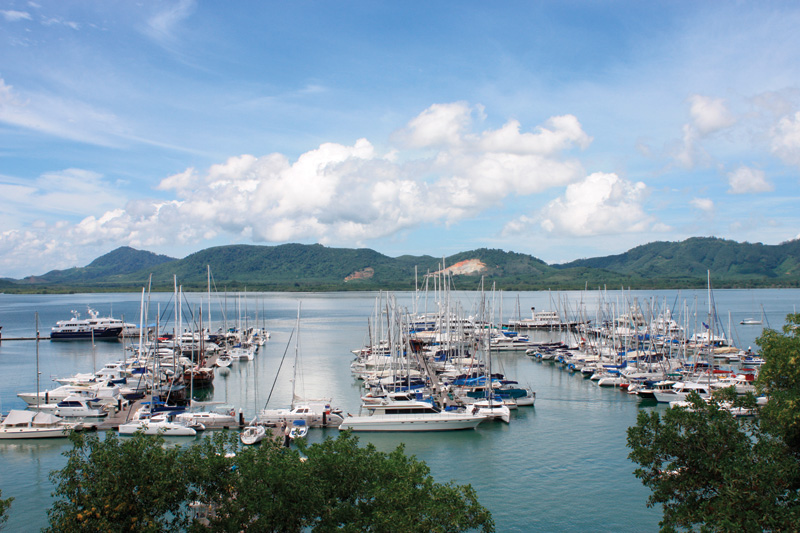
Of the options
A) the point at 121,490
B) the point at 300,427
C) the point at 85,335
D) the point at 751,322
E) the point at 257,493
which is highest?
the point at 121,490

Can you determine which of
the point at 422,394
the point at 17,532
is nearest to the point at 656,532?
the point at 422,394

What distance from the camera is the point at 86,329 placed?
9650 centimetres

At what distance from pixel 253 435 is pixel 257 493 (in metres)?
18.4

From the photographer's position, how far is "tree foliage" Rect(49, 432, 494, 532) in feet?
48.4

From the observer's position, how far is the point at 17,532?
76.5 ft

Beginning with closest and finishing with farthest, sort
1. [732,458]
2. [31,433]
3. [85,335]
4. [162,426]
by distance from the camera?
[732,458] → [31,433] → [162,426] → [85,335]

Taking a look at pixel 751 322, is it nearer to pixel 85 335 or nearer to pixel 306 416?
pixel 306 416

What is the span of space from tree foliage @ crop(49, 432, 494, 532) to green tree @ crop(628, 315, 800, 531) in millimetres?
5766

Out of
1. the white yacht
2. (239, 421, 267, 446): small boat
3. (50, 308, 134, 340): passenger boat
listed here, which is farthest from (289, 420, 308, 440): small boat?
(50, 308, 134, 340): passenger boat

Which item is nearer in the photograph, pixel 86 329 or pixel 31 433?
pixel 31 433

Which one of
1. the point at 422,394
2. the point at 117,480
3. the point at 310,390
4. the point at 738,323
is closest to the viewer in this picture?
the point at 117,480

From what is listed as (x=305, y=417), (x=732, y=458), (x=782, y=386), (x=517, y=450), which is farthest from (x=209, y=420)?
(x=782, y=386)

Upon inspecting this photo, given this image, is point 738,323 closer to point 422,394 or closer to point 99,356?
point 422,394

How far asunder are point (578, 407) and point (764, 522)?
3116 centimetres
